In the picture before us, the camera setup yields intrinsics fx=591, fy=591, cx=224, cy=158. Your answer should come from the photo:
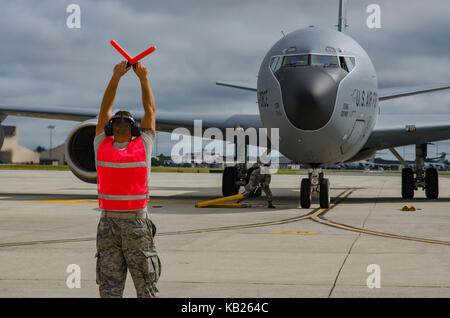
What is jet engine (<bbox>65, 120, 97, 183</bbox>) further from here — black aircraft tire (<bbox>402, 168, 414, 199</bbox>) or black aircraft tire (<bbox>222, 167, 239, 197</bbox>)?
black aircraft tire (<bbox>402, 168, 414, 199</bbox>)

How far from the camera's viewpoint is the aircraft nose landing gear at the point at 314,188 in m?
14.9

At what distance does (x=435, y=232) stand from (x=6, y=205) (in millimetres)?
11181

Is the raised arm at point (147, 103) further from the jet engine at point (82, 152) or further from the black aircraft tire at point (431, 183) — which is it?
the black aircraft tire at point (431, 183)

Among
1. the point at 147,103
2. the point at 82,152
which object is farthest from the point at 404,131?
the point at 147,103

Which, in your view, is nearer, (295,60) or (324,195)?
(295,60)

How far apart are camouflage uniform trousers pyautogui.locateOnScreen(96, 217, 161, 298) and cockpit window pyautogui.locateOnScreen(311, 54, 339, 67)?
10181mm

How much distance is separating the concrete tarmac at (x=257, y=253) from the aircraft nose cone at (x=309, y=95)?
7.16ft

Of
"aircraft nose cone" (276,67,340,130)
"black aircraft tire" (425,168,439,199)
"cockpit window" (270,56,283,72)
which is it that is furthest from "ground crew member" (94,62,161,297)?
"black aircraft tire" (425,168,439,199)

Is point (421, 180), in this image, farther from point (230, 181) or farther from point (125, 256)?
point (125, 256)

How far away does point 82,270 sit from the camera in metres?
6.67

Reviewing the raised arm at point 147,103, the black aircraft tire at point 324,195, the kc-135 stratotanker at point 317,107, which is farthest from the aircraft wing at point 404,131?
the raised arm at point 147,103

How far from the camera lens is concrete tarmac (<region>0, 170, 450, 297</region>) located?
19.0 ft

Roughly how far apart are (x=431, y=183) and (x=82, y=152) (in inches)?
442

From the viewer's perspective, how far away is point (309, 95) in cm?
1321
